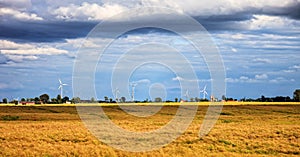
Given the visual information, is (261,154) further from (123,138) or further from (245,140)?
(123,138)

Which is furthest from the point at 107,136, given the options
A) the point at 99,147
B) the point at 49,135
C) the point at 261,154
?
the point at 261,154

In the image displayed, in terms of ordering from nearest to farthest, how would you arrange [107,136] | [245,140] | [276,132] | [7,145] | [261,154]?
1. [261,154]
2. [7,145]
3. [245,140]
4. [107,136]
5. [276,132]

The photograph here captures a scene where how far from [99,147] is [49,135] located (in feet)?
30.7

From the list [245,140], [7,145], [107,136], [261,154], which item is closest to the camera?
[261,154]

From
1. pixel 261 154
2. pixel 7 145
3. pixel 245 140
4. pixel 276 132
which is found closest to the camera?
pixel 261 154

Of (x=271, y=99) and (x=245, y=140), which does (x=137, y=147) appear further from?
(x=271, y=99)

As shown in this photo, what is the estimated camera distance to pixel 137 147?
1328 inches

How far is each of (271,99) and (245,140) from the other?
6094 inches

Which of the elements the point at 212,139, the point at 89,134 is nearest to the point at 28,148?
the point at 89,134

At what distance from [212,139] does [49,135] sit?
13.2m

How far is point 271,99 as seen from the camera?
618ft

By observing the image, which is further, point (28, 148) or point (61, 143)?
point (61, 143)

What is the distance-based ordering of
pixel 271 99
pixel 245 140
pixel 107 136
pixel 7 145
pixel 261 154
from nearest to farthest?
pixel 261 154
pixel 7 145
pixel 245 140
pixel 107 136
pixel 271 99

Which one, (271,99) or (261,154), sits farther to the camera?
(271,99)
